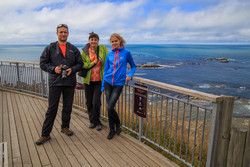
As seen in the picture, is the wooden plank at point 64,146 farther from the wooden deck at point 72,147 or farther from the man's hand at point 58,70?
the man's hand at point 58,70

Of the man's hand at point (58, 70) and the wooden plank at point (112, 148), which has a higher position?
the man's hand at point (58, 70)

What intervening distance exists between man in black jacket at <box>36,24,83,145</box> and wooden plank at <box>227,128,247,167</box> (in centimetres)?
265

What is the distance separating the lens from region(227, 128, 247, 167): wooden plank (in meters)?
2.16

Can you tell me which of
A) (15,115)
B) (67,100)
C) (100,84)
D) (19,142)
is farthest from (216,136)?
(15,115)

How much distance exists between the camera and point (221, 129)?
2.32 meters

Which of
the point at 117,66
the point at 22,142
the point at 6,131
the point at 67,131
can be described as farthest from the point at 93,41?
the point at 6,131

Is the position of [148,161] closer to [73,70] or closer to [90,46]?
[73,70]

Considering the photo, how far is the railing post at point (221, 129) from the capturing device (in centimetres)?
226

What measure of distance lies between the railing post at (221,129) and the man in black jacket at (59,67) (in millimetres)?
2429

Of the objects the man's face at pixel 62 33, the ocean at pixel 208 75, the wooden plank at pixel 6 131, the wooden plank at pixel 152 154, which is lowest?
the ocean at pixel 208 75

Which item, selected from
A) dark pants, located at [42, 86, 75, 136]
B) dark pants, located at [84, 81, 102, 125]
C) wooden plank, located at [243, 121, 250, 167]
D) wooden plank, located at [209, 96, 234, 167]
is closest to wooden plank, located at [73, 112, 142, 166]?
dark pants, located at [84, 81, 102, 125]

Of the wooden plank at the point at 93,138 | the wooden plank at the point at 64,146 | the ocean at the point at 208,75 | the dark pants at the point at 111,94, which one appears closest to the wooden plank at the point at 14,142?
the wooden plank at the point at 64,146

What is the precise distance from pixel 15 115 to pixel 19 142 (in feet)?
5.24

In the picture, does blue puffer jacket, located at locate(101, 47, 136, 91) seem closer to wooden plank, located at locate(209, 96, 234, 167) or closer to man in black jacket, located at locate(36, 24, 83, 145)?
man in black jacket, located at locate(36, 24, 83, 145)
